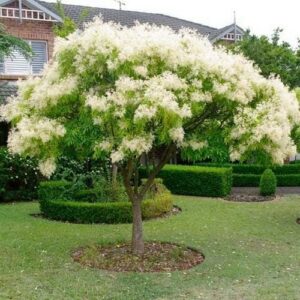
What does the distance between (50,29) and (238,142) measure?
683 inches

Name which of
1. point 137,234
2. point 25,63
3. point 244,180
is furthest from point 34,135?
point 25,63

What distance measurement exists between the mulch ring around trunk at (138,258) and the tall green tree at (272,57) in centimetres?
1651

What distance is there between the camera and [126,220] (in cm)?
1341

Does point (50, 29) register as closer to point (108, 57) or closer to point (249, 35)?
point (249, 35)

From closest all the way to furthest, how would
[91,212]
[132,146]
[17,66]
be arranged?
[132,146], [91,212], [17,66]

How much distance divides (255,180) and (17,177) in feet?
31.9

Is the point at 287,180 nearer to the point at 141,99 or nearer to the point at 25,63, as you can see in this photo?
the point at 25,63

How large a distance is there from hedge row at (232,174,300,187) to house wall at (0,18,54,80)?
33.7 feet

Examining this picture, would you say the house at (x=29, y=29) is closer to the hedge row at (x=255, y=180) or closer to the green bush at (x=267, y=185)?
the hedge row at (x=255, y=180)

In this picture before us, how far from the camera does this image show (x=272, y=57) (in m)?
25.7

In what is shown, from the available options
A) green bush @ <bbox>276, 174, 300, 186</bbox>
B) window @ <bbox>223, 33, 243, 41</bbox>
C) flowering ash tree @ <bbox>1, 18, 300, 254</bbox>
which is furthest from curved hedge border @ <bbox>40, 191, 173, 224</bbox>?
window @ <bbox>223, 33, 243, 41</bbox>

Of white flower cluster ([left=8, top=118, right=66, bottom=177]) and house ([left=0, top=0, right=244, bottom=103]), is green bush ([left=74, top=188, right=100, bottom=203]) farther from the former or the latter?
house ([left=0, top=0, right=244, bottom=103])

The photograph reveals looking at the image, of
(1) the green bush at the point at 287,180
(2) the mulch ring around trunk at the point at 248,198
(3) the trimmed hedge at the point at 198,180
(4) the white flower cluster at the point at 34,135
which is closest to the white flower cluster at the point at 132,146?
(4) the white flower cluster at the point at 34,135

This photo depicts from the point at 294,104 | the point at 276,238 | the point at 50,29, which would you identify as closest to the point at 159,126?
the point at 294,104
